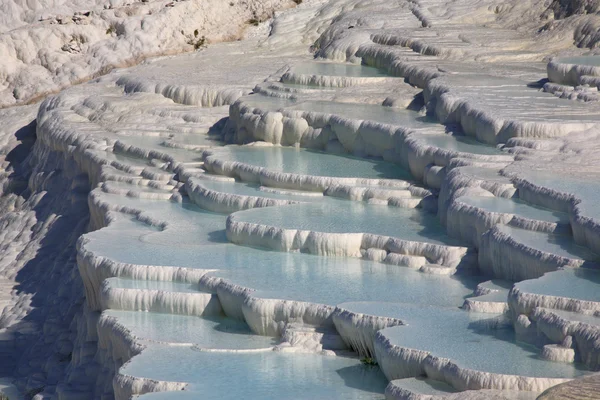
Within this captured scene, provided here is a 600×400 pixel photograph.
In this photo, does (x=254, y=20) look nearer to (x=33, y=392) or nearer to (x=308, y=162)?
(x=308, y=162)

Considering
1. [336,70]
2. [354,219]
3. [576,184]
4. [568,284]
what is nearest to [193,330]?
[354,219]

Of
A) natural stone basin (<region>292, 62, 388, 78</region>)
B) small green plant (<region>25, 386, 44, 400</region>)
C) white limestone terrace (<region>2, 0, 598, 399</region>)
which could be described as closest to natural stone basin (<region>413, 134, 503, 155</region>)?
white limestone terrace (<region>2, 0, 598, 399</region>)

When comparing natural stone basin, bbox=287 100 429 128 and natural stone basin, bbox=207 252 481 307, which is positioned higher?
natural stone basin, bbox=287 100 429 128

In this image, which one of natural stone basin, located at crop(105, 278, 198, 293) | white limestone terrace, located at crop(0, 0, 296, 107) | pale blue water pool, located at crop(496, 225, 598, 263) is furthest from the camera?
white limestone terrace, located at crop(0, 0, 296, 107)

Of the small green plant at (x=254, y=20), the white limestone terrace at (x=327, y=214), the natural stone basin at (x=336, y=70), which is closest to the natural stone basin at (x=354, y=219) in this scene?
the white limestone terrace at (x=327, y=214)

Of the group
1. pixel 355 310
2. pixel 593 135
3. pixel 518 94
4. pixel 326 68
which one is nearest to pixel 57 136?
pixel 326 68

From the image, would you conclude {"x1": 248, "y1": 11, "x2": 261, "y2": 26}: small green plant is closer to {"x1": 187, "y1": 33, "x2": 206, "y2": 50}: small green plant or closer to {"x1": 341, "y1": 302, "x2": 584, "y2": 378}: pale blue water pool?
{"x1": 187, "y1": 33, "x2": 206, "y2": 50}: small green plant
